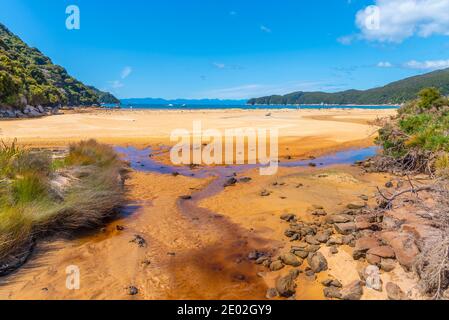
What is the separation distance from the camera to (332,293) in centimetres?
556

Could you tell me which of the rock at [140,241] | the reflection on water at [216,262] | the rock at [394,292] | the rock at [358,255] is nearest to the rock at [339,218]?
the rock at [358,255]

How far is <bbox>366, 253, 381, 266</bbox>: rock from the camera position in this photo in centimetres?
627

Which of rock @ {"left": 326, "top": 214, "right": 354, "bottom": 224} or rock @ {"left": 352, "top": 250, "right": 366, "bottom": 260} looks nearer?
rock @ {"left": 352, "top": 250, "right": 366, "bottom": 260}

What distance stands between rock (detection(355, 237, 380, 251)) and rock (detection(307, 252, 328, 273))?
834 mm

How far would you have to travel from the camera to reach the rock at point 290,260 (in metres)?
6.75

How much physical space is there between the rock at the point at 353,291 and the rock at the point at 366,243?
1242 millimetres

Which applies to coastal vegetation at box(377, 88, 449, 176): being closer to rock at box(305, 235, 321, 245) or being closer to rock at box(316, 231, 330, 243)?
rock at box(316, 231, 330, 243)

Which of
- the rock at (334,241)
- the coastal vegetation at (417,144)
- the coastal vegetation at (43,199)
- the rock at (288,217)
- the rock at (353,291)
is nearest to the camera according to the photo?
the rock at (353,291)

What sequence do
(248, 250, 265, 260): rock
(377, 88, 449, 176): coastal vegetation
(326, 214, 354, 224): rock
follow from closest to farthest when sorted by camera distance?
1. (248, 250, 265, 260): rock
2. (326, 214, 354, 224): rock
3. (377, 88, 449, 176): coastal vegetation

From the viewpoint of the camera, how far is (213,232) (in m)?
8.86

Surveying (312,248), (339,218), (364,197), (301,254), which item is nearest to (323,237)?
(312,248)

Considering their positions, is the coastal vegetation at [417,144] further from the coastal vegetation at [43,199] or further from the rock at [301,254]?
the coastal vegetation at [43,199]

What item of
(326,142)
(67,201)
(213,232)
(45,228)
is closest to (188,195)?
(213,232)

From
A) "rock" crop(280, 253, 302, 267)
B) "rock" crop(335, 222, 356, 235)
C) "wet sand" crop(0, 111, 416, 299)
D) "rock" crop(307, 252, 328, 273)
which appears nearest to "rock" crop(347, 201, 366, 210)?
"wet sand" crop(0, 111, 416, 299)
